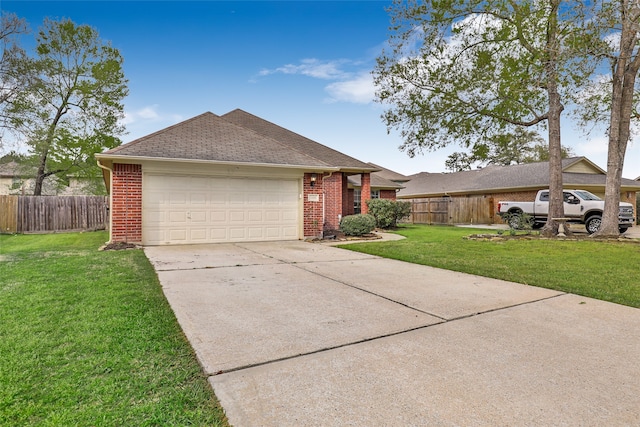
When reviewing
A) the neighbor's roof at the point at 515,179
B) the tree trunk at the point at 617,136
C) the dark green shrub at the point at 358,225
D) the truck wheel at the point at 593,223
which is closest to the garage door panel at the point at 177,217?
the dark green shrub at the point at 358,225

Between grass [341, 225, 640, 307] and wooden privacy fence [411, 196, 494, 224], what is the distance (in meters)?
11.9

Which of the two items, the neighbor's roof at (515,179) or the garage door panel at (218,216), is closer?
the garage door panel at (218,216)

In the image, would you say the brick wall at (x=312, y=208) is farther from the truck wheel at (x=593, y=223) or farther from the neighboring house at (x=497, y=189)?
the neighboring house at (x=497, y=189)

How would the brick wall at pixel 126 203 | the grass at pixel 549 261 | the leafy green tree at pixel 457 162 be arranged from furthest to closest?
the leafy green tree at pixel 457 162 < the brick wall at pixel 126 203 < the grass at pixel 549 261

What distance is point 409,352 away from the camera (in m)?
2.66

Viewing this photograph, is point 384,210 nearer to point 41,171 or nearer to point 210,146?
point 210,146

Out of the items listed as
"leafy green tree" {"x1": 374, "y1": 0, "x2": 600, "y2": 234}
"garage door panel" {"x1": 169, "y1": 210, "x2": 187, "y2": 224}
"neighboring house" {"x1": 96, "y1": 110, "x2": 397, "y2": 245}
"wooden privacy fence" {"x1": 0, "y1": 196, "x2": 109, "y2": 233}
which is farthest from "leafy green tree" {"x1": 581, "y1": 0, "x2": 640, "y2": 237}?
"wooden privacy fence" {"x1": 0, "y1": 196, "x2": 109, "y2": 233}

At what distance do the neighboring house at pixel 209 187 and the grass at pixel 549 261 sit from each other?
9.50ft

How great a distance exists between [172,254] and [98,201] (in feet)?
36.9

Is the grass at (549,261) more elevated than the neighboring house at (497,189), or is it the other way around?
the neighboring house at (497,189)

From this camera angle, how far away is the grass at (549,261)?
498 centimetres

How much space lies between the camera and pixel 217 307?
3826mm

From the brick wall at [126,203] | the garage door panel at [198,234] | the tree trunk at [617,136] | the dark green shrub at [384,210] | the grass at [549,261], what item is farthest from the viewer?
Answer: the dark green shrub at [384,210]

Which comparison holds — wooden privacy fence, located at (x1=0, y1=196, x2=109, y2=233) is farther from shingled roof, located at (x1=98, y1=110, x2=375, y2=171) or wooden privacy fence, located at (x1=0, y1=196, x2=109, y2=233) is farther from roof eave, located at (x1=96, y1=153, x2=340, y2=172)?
roof eave, located at (x1=96, y1=153, x2=340, y2=172)
